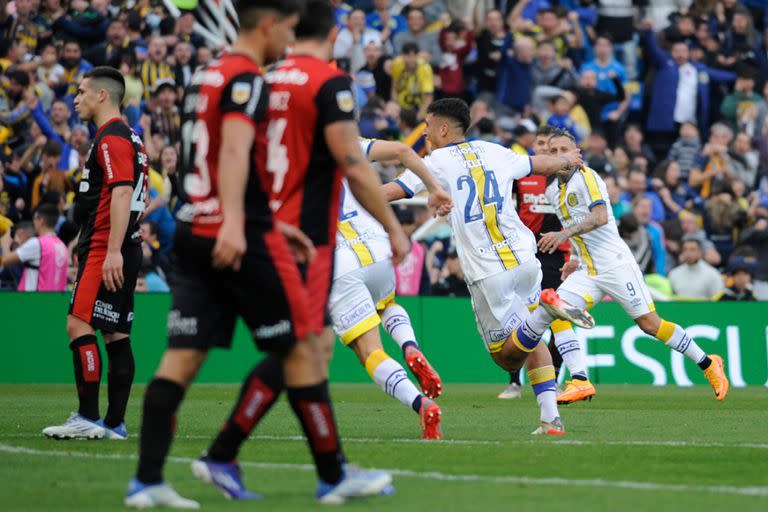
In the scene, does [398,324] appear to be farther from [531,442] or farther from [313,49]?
[313,49]

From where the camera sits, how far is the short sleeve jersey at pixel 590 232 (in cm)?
1332

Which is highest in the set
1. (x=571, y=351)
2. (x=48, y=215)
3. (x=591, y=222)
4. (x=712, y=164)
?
(x=591, y=222)

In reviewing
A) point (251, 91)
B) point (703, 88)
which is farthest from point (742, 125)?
point (251, 91)

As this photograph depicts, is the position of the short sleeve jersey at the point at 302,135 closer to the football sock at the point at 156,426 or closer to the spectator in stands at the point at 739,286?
the football sock at the point at 156,426

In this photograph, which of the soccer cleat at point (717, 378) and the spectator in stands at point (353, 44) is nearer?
the soccer cleat at point (717, 378)

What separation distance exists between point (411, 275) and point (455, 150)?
9.33m

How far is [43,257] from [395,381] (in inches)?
364

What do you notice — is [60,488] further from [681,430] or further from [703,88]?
[703,88]

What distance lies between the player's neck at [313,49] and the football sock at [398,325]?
387 cm

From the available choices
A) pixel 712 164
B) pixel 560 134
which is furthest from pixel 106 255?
pixel 712 164

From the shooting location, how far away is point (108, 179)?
9.80 m

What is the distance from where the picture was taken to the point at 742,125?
78.6 ft

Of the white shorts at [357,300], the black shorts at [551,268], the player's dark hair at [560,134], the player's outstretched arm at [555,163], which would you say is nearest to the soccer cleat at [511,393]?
the black shorts at [551,268]

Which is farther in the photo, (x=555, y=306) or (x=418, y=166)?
(x=555, y=306)
